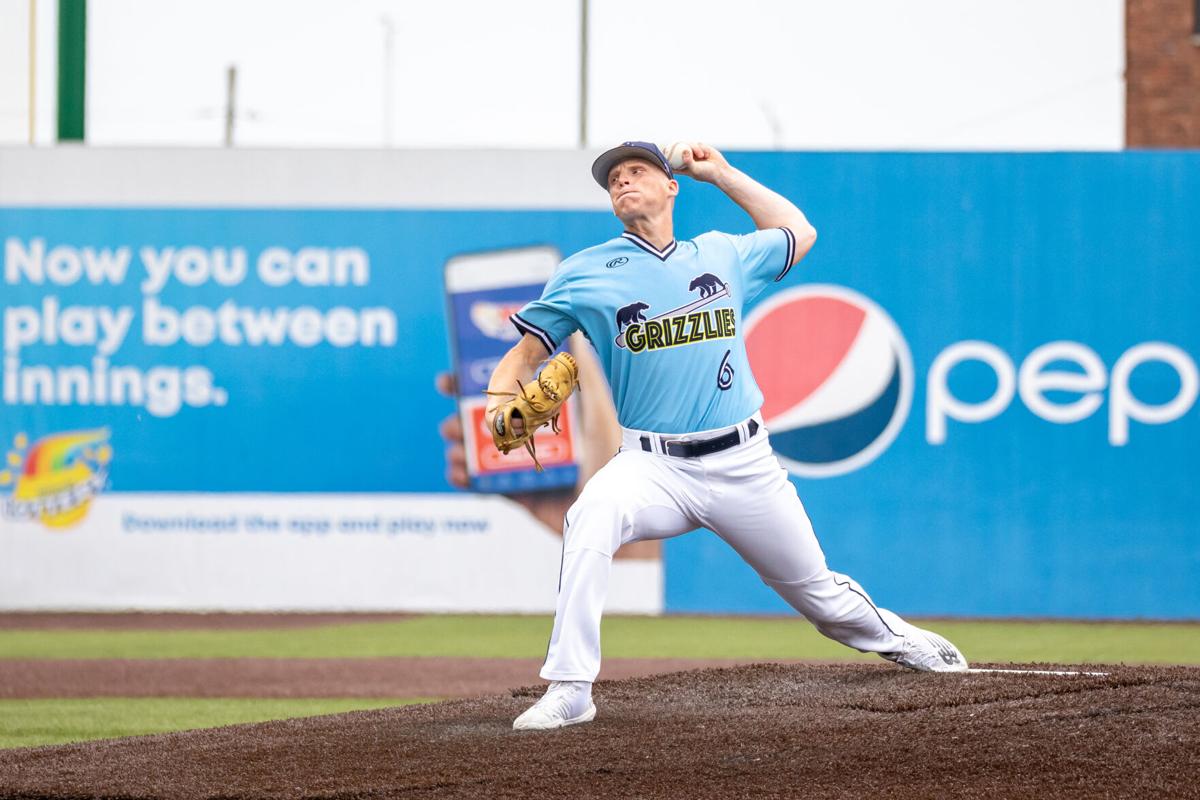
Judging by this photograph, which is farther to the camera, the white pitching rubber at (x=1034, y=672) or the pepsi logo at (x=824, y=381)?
the pepsi logo at (x=824, y=381)

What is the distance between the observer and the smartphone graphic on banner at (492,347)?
10.4m

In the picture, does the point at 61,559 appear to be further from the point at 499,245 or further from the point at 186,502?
the point at 499,245

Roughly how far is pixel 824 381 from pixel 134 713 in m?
5.34

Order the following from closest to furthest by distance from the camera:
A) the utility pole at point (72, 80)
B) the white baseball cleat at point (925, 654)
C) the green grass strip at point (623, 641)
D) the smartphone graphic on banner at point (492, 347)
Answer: the white baseball cleat at point (925, 654) → the green grass strip at point (623, 641) → the smartphone graphic on banner at point (492, 347) → the utility pole at point (72, 80)

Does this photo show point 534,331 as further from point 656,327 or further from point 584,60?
point 584,60

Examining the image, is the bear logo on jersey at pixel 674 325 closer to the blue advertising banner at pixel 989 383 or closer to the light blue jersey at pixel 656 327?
the light blue jersey at pixel 656 327

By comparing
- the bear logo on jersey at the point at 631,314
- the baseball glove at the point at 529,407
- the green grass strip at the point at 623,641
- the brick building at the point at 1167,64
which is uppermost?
the brick building at the point at 1167,64

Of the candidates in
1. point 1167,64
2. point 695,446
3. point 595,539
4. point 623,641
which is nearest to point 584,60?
point 623,641

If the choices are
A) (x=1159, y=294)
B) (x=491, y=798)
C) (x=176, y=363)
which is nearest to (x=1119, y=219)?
(x=1159, y=294)

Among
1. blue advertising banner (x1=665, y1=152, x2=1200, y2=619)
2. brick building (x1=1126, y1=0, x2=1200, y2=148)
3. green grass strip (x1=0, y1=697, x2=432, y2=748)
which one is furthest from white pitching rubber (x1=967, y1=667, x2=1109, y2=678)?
brick building (x1=1126, y1=0, x2=1200, y2=148)

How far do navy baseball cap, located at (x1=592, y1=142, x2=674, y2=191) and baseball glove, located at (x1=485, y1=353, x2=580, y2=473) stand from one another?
0.66 metres

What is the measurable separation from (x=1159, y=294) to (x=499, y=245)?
13.9ft

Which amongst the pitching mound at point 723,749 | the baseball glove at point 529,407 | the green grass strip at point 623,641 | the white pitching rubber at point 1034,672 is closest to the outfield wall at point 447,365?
the green grass strip at point 623,641

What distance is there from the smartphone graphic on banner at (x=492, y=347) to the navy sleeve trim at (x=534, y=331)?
5448 mm
